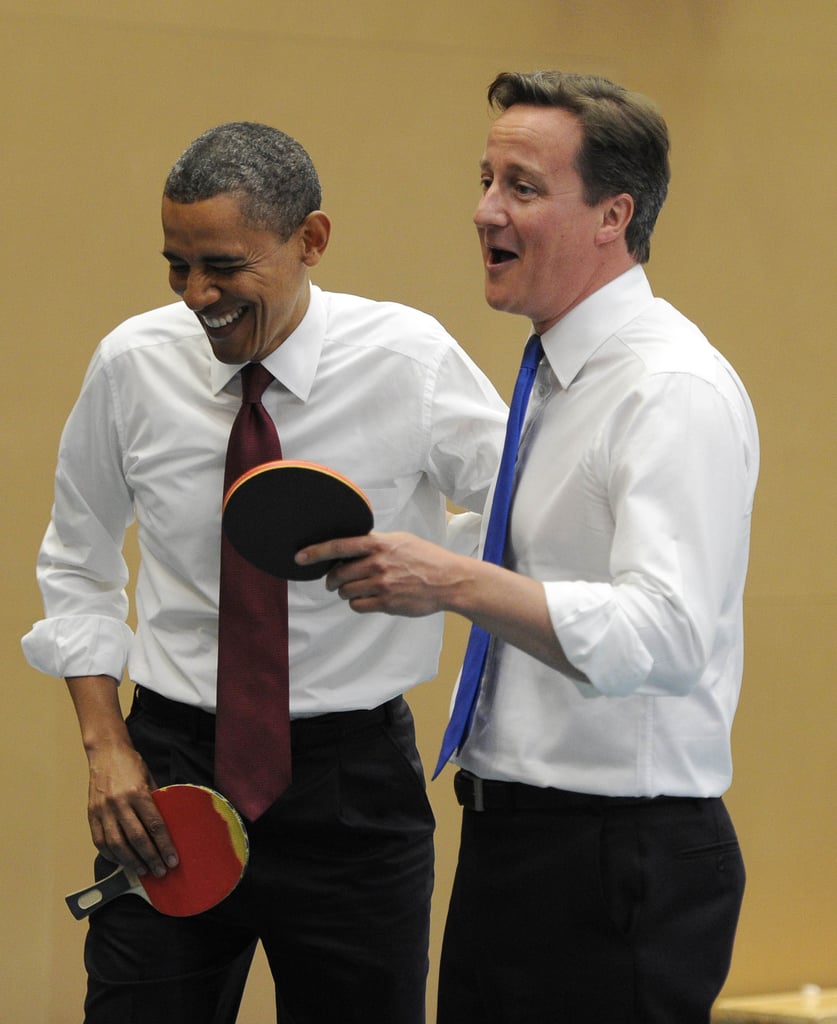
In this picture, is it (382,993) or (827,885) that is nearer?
(382,993)

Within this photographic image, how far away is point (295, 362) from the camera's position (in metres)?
2.15

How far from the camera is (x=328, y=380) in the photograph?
7.15 ft

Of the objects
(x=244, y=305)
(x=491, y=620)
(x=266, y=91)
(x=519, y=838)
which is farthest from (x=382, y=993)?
(x=266, y=91)

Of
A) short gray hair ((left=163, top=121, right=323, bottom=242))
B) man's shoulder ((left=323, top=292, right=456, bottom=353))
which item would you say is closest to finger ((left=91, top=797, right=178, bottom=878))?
man's shoulder ((left=323, top=292, right=456, bottom=353))

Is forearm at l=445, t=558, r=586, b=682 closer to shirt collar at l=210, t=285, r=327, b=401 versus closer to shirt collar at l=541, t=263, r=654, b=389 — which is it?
shirt collar at l=541, t=263, r=654, b=389

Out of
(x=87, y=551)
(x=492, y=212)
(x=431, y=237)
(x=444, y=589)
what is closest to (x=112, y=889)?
(x=87, y=551)

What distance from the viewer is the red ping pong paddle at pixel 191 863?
2055 millimetres

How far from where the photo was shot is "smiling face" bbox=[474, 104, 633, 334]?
1.80m

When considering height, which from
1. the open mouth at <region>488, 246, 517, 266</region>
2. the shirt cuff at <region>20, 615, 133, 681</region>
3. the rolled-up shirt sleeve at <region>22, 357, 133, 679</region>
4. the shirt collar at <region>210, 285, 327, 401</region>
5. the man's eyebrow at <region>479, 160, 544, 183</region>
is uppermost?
the man's eyebrow at <region>479, 160, 544, 183</region>

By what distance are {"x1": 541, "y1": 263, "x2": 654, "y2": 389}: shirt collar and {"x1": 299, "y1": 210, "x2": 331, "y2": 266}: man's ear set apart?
1.55 ft

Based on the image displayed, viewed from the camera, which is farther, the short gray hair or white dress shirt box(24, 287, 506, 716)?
white dress shirt box(24, 287, 506, 716)

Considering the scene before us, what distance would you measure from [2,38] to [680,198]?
63.8 inches

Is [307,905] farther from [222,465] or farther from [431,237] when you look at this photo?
[431,237]

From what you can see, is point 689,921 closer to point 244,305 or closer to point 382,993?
point 382,993
